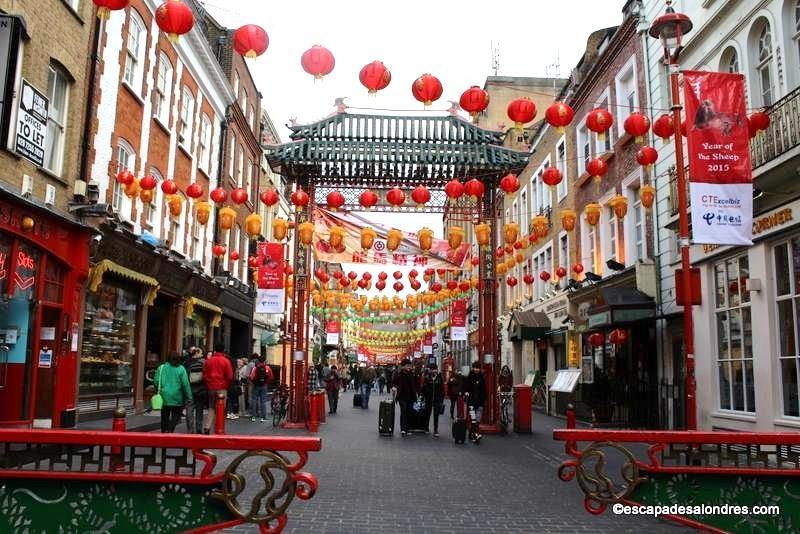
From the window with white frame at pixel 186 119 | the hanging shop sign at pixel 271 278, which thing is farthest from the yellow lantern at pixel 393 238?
the window with white frame at pixel 186 119

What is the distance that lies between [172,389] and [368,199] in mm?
7594

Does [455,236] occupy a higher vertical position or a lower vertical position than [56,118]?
lower

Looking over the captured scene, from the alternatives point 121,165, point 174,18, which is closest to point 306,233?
point 121,165

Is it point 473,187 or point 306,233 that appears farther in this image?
point 306,233

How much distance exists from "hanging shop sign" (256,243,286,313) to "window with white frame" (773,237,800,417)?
1323 cm

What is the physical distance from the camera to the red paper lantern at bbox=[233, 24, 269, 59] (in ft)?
28.4

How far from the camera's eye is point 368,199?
1764cm

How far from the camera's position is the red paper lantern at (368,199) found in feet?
57.8

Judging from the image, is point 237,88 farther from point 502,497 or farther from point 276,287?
point 502,497

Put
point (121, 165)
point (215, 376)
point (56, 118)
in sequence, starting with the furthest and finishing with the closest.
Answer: point (121, 165)
point (215, 376)
point (56, 118)

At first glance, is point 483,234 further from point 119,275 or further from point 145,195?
point 119,275

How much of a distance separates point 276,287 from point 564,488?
12992mm

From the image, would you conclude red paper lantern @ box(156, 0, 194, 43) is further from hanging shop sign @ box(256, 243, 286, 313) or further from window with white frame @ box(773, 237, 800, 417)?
hanging shop sign @ box(256, 243, 286, 313)

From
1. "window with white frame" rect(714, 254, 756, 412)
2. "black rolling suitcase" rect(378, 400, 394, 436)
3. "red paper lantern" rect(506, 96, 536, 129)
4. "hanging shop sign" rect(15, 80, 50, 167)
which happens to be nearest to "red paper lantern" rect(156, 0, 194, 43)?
"hanging shop sign" rect(15, 80, 50, 167)
